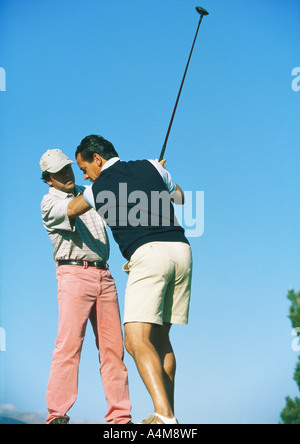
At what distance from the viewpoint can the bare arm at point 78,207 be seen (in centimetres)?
317

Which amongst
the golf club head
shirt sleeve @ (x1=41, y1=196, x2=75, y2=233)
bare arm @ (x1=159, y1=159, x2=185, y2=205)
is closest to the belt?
shirt sleeve @ (x1=41, y1=196, x2=75, y2=233)

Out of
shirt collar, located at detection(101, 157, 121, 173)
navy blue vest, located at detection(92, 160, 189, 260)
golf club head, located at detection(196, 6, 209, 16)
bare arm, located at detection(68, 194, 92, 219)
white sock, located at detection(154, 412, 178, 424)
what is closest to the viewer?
white sock, located at detection(154, 412, 178, 424)

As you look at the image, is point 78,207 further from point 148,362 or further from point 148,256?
point 148,362

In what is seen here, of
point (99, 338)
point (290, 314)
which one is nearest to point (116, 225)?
point (99, 338)

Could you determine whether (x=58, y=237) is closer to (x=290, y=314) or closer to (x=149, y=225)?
(x=149, y=225)

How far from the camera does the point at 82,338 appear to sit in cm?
343

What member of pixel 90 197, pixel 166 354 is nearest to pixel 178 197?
pixel 90 197

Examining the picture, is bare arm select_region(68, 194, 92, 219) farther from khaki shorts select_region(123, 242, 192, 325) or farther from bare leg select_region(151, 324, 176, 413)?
bare leg select_region(151, 324, 176, 413)

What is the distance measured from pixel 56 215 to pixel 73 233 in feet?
0.72

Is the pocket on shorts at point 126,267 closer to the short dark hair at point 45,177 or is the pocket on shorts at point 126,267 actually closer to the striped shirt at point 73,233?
the striped shirt at point 73,233

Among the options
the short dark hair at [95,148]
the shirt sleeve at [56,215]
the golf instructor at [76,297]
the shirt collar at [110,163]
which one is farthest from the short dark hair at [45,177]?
the shirt collar at [110,163]

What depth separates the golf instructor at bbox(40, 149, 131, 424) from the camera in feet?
10.9

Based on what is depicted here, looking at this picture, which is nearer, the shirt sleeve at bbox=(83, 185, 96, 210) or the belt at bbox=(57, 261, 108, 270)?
the shirt sleeve at bbox=(83, 185, 96, 210)

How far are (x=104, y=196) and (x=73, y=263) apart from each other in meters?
0.85
